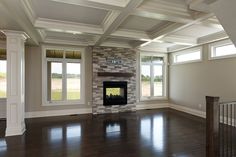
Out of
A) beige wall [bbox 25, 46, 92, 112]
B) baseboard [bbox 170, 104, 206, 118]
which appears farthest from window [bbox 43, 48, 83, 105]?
baseboard [bbox 170, 104, 206, 118]

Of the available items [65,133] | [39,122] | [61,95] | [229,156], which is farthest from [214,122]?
[61,95]

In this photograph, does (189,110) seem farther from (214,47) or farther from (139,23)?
(139,23)

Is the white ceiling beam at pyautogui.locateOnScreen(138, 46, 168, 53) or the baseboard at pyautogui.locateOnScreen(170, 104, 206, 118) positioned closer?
the baseboard at pyautogui.locateOnScreen(170, 104, 206, 118)

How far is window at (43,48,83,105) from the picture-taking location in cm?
633

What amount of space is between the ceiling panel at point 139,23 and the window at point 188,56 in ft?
8.98

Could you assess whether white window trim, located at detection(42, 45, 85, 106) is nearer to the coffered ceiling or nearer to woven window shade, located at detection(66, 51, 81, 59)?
woven window shade, located at detection(66, 51, 81, 59)

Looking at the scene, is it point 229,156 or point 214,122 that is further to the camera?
point 229,156

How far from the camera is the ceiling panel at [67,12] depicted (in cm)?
343

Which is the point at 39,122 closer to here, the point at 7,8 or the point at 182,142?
the point at 7,8

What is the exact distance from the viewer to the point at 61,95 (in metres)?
6.49

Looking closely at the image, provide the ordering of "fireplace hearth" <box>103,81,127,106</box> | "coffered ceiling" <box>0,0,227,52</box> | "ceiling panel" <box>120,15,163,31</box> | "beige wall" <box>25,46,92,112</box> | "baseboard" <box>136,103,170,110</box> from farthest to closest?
1. "baseboard" <box>136,103,170,110</box>
2. "fireplace hearth" <box>103,81,127,106</box>
3. "beige wall" <box>25,46,92,112</box>
4. "ceiling panel" <box>120,15,163,31</box>
5. "coffered ceiling" <box>0,0,227,52</box>

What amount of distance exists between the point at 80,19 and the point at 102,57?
107 inches

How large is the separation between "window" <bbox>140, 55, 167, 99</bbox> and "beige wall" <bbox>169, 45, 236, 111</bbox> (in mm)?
434

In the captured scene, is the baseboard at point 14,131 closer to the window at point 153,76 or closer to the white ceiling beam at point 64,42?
the white ceiling beam at point 64,42
